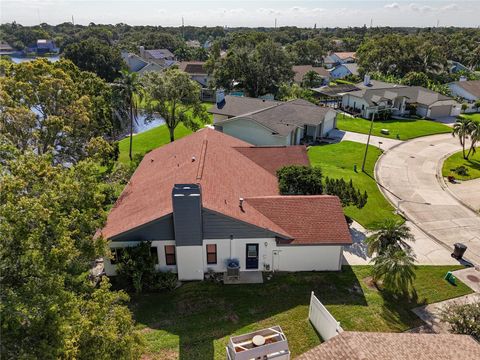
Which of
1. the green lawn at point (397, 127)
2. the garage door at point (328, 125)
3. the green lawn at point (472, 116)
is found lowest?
the green lawn at point (397, 127)

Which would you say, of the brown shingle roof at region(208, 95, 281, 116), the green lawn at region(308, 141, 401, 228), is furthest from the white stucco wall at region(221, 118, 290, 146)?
the brown shingle roof at region(208, 95, 281, 116)

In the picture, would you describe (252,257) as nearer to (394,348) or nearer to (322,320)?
(322,320)

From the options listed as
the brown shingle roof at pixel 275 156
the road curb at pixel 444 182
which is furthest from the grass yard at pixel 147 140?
the road curb at pixel 444 182

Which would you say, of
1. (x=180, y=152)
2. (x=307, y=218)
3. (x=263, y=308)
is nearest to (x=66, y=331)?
(x=263, y=308)

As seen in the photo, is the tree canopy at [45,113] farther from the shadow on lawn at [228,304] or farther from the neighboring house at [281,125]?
the neighboring house at [281,125]

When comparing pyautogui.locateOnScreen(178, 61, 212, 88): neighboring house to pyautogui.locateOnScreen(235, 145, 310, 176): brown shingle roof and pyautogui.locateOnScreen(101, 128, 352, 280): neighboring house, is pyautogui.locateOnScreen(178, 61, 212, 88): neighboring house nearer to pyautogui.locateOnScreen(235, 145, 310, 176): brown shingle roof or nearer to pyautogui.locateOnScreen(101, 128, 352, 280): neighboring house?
pyautogui.locateOnScreen(235, 145, 310, 176): brown shingle roof

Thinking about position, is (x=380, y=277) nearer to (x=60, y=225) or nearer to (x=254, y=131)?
(x=60, y=225)
